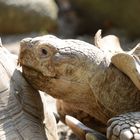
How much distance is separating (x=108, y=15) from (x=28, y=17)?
1.20 meters

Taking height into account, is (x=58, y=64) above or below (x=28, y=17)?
above

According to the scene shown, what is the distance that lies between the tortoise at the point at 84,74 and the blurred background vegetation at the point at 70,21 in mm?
4897

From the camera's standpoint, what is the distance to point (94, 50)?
85.8 inches

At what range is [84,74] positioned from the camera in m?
2.13

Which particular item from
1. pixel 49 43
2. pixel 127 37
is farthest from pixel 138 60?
pixel 127 37

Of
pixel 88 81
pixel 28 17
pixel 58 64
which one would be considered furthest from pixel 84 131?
pixel 28 17

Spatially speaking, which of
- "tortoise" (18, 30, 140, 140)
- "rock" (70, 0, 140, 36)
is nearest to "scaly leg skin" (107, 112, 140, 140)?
"tortoise" (18, 30, 140, 140)

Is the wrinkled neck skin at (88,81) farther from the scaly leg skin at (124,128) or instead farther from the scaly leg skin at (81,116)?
the scaly leg skin at (81,116)

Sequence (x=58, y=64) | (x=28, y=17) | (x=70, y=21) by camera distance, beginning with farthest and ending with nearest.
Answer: (x=70, y=21) → (x=28, y=17) → (x=58, y=64)

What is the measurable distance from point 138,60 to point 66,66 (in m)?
0.30

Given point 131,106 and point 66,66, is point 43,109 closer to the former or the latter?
point 66,66

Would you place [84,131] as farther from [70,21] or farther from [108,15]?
[70,21]

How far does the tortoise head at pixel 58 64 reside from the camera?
207 cm

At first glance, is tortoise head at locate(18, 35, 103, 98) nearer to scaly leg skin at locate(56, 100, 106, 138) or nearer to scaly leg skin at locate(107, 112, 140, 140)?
scaly leg skin at locate(107, 112, 140, 140)
